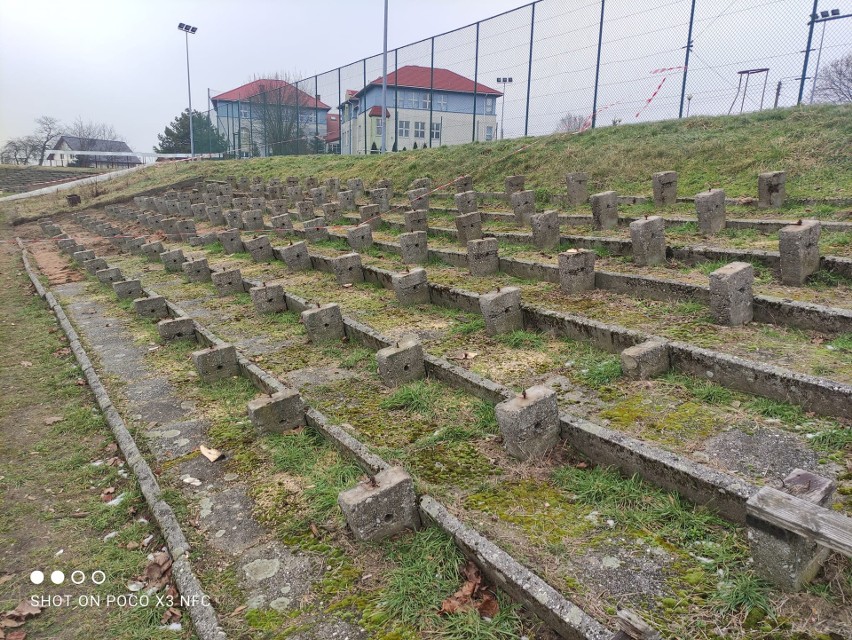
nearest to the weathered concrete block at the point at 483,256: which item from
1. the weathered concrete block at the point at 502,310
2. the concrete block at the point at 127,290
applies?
the weathered concrete block at the point at 502,310

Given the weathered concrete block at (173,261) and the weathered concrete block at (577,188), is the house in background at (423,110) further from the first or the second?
the weathered concrete block at (173,261)

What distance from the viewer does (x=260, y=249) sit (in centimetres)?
1151

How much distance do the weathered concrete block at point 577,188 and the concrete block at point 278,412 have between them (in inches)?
296

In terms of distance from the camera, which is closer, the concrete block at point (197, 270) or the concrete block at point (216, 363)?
the concrete block at point (216, 363)

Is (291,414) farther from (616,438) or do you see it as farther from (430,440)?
(616,438)

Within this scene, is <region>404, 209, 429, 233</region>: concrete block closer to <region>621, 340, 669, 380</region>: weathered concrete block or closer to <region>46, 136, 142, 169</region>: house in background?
<region>621, 340, 669, 380</region>: weathered concrete block

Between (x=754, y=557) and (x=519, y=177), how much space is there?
1007 cm

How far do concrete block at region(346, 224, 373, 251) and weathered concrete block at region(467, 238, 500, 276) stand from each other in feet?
10.8

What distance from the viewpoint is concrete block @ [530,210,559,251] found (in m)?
8.29

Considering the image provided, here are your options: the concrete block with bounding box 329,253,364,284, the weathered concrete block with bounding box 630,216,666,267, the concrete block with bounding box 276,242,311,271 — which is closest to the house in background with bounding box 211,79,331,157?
the concrete block with bounding box 276,242,311,271

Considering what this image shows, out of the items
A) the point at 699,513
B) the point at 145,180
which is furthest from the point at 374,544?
the point at 145,180

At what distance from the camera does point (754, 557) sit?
7.98 feet

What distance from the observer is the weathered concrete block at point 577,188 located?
10344 millimetres

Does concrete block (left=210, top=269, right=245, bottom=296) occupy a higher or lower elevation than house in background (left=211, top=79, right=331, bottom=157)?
lower
